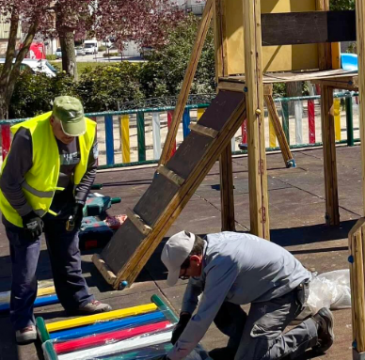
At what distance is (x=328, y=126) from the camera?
828 cm

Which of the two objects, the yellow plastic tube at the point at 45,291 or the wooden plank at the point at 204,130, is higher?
the wooden plank at the point at 204,130

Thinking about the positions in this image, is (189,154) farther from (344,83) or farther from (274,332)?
(274,332)

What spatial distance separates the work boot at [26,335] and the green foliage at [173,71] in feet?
48.9

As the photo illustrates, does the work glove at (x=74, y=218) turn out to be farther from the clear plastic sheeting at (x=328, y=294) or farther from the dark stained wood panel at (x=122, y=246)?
the clear plastic sheeting at (x=328, y=294)

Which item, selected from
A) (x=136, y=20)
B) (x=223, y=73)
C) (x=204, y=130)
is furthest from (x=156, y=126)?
(x=204, y=130)

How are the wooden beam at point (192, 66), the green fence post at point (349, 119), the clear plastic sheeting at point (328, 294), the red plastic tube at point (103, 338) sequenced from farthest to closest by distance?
the green fence post at point (349, 119), the wooden beam at point (192, 66), the clear plastic sheeting at point (328, 294), the red plastic tube at point (103, 338)

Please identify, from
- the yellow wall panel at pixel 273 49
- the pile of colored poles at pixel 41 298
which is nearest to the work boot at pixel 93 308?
the pile of colored poles at pixel 41 298

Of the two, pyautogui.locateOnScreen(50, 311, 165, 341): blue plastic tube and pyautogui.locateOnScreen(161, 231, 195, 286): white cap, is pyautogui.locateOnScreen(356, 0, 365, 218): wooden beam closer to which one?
pyautogui.locateOnScreen(161, 231, 195, 286): white cap

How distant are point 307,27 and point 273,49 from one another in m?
0.99

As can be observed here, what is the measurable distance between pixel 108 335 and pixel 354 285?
1964 millimetres

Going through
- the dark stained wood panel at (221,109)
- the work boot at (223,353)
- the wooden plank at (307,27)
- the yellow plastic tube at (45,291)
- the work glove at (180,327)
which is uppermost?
the wooden plank at (307,27)

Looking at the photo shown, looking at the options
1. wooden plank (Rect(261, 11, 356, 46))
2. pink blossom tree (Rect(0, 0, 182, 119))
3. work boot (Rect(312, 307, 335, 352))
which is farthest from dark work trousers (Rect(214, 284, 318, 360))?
pink blossom tree (Rect(0, 0, 182, 119))

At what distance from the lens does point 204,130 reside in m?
7.12

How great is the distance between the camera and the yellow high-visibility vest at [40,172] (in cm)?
554
